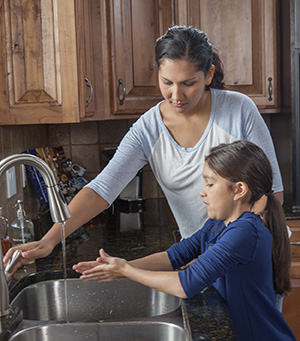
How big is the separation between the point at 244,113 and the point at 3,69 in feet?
2.70

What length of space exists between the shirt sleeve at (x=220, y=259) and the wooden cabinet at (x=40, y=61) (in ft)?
2.63

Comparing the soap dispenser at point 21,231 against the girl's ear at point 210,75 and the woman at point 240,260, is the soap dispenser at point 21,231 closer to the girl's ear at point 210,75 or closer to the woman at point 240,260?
the woman at point 240,260

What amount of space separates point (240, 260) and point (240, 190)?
7.0 inches

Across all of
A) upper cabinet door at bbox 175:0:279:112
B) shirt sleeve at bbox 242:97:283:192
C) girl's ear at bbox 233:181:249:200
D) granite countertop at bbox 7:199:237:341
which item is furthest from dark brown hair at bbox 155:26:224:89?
upper cabinet door at bbox 175:0:279:112

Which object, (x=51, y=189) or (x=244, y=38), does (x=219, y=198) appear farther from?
(x=244, y=38)

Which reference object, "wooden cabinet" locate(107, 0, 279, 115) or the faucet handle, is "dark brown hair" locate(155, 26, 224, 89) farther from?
"wooden cabinet" locate(107, 0, 279, 115)

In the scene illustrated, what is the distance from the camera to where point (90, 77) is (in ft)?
6.93

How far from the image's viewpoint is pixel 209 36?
2574 mm

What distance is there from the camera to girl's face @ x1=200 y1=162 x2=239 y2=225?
1.33 m

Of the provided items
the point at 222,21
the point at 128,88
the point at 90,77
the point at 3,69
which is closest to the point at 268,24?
the point at 222,21

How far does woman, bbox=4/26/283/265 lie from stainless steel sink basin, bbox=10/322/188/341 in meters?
0.30

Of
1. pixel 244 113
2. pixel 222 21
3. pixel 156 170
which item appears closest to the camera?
pixel 244 113

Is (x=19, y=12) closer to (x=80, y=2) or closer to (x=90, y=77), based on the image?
(x=80, y=2)

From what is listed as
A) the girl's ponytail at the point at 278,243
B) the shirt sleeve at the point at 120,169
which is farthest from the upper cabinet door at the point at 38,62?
the girl's ponytail at the point at 278,243
